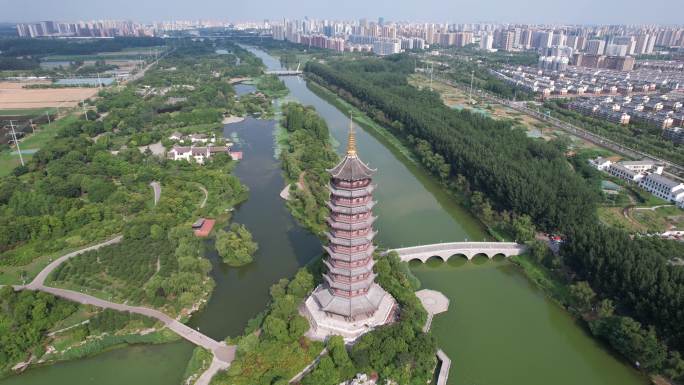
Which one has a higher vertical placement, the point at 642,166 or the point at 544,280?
the point at 642,166

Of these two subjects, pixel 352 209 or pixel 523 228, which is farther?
pixel 523 228

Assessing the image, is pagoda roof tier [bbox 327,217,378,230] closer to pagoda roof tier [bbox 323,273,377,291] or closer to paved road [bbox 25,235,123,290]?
pagoda roof tier [bbox 323,273,377,291]

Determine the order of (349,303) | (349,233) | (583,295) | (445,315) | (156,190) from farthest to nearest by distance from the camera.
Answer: (156,190)
(445,315)
(583,295)
(349,303)
(349,233)

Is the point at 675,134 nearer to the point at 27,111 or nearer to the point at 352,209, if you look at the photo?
the point at 352,209

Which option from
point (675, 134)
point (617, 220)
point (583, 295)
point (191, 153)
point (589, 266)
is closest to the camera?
point (583, 295)

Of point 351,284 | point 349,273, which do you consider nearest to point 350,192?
point 349,273

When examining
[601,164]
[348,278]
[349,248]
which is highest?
[349,248]

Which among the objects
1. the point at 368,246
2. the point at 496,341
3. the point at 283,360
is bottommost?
the point at 496,341

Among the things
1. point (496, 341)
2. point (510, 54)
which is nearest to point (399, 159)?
point (496, 341)

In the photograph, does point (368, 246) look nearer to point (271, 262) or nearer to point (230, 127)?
point (271, 262)
